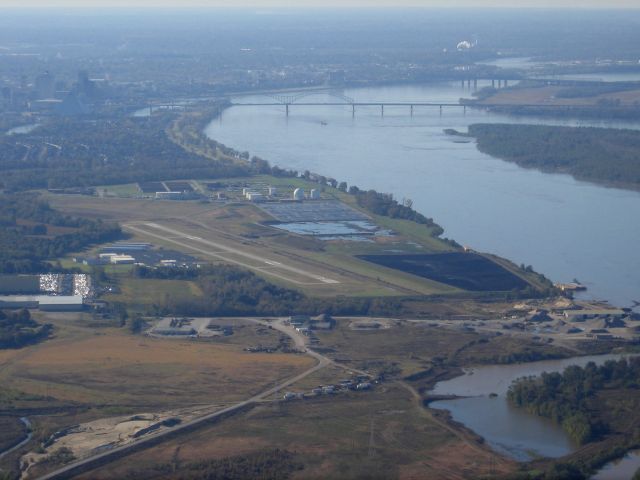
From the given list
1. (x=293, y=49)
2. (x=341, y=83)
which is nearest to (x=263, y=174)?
(x=341, y=83)

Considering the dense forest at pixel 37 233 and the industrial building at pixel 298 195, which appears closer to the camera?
the dense forest at pixel 37 233

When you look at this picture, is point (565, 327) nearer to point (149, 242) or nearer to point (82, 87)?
point (149, 242)

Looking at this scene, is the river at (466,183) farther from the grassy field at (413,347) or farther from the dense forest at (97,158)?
the grassy field at (413,347)

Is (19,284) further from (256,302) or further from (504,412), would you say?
(504,412)

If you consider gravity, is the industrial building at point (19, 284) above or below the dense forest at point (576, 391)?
above

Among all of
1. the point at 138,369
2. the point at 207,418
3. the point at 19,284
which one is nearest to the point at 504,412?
the point at 207,418

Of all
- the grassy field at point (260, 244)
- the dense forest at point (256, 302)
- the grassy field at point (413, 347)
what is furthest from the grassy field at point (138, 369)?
the grassy field at point (260, 244)

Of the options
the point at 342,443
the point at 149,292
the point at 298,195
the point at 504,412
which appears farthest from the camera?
the point at 298,195
